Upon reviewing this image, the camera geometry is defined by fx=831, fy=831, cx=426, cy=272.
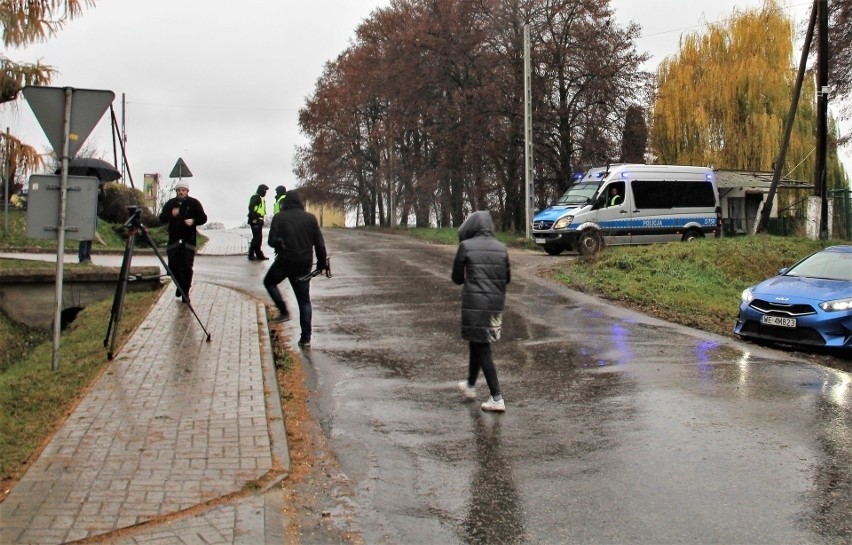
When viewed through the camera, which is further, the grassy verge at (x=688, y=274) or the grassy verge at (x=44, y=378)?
the grassy verge at (x=688, y=274)

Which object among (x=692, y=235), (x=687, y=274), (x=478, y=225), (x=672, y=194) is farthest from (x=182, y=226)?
(x=692, y=235)

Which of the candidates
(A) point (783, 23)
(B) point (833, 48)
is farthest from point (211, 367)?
(A) point (783, 23)

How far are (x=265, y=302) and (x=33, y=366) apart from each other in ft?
14.3

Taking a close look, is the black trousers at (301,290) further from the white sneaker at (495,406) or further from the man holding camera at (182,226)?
the white sneaker at (495,406)

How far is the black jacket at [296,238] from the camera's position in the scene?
10211 millimetres

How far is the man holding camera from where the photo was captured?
38.7ft

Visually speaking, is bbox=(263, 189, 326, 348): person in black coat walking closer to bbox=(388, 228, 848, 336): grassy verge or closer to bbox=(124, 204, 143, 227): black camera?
bbox=(124, 204, 143, 227): black camera

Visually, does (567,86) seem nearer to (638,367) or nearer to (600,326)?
(600,326)

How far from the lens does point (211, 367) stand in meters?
8.39

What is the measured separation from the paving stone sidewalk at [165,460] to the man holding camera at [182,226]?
9.69 ft

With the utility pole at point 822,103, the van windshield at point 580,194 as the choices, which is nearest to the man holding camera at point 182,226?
the van windshield at point 580,194

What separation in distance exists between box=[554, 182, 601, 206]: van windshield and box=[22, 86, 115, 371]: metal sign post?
59.3 ft

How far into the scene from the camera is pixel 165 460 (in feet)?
18.3

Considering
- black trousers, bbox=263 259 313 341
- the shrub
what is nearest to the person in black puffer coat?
black trousers, bbox=263 259 313 341
